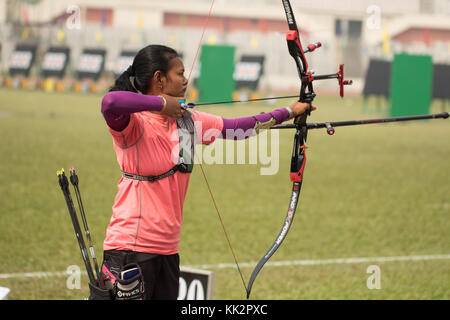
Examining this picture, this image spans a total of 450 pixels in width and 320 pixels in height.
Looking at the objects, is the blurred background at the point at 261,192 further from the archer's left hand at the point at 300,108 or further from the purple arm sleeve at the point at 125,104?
the purple arm sleeve at the point at 125,104

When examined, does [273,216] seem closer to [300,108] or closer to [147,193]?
[300,108]

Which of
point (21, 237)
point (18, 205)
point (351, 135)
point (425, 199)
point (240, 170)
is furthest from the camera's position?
point (351, 135)

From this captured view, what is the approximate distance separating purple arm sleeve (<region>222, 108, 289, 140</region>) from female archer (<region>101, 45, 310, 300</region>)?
0.29 metres

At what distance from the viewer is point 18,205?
7.67 meters

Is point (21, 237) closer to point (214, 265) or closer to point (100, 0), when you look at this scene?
A: point (214, 265)

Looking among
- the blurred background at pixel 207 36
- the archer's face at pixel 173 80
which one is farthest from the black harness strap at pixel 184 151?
the blurred background at pixel 207 36

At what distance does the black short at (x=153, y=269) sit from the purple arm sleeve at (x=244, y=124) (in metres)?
0.67

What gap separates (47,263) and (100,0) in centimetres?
5028

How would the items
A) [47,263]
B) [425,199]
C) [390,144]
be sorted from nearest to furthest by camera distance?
[47,263] < [425,199] < [390,144]

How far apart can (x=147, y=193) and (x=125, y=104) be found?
0.50 metres

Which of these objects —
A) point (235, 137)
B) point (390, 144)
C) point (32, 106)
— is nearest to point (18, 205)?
point (235, 137)

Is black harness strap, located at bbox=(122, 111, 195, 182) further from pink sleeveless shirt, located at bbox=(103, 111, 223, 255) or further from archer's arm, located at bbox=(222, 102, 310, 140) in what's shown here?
archer's arm, located at bbox=(222, 102, 310, 140)

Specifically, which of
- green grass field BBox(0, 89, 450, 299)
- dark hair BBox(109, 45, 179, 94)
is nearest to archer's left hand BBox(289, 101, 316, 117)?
dark hair BBox(109, 45, 179, 94)

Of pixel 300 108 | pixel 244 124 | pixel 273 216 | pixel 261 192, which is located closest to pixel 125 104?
pixel 244 124
